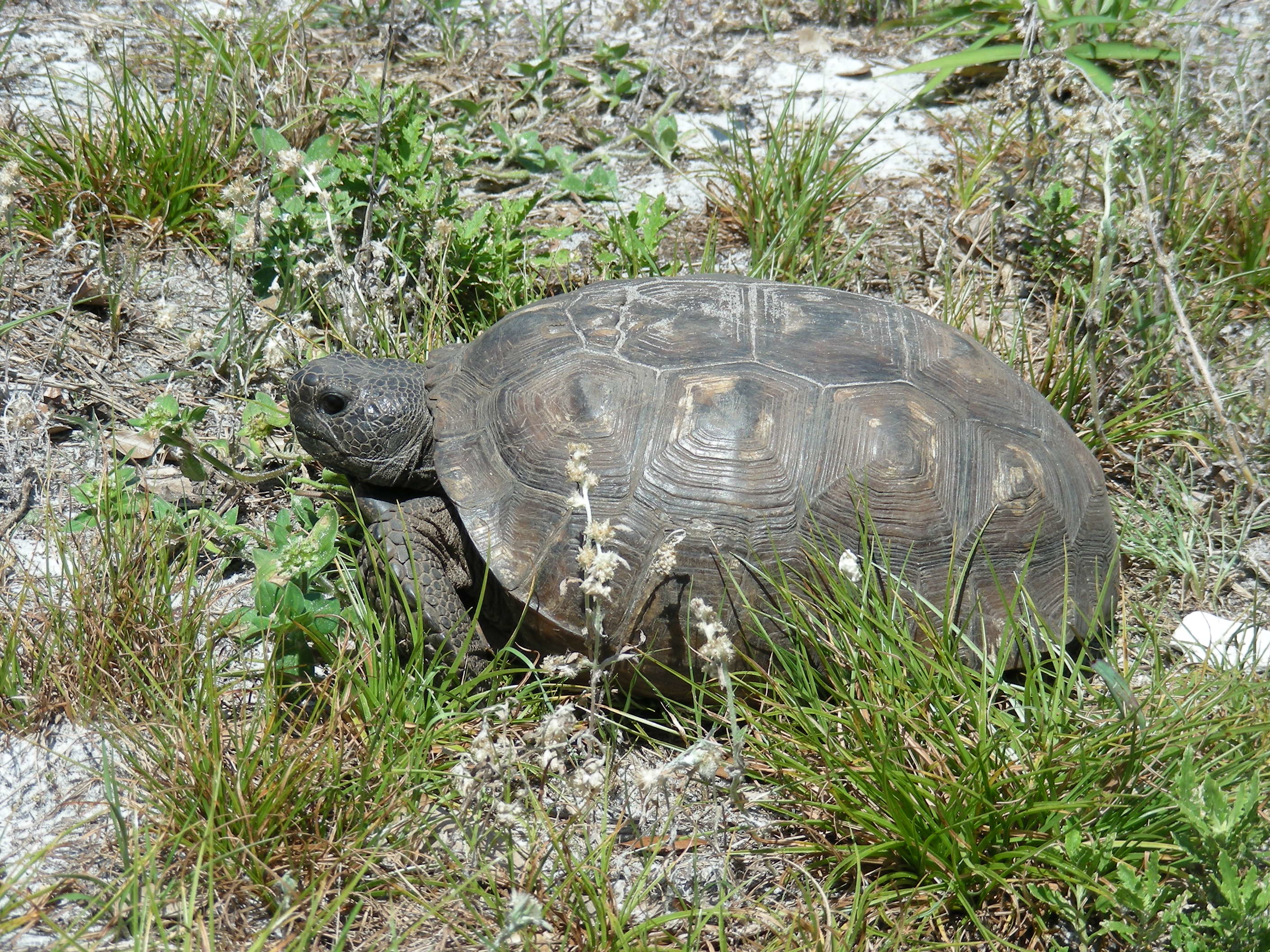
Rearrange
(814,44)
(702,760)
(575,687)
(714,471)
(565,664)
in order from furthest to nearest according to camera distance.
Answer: (814,44) < (575,687) < (714,471) < (565,664) < (702,760)

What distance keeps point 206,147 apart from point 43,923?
127 inches

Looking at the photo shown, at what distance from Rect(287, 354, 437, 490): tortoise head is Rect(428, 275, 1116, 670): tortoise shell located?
16 cm

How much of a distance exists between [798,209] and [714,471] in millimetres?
2004

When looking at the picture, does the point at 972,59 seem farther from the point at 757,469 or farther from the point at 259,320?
the point at 259,320

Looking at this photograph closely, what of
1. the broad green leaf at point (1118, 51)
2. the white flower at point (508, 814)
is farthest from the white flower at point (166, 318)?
the broad green leaf at point (1118, 51)

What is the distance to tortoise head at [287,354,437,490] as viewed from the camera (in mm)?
3178

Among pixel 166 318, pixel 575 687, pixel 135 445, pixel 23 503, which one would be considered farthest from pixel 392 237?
pixel 575 687

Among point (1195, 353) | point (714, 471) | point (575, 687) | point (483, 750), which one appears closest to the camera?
point (483, 750)

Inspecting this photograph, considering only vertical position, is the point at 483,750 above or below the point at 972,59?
below

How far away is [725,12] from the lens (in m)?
6.26

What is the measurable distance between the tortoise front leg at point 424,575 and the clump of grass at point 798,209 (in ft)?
6.42

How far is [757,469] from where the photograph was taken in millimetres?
2795

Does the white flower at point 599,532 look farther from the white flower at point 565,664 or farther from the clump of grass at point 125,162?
the clump of grass at point 125,162

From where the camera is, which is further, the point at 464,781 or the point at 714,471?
the point at 714,471
